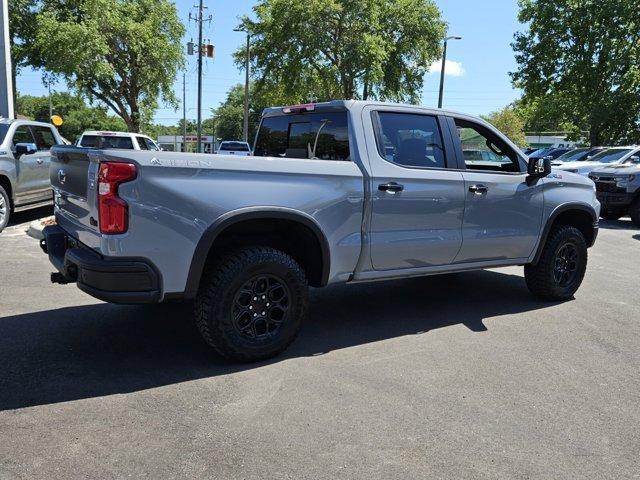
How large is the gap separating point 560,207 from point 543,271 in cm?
66

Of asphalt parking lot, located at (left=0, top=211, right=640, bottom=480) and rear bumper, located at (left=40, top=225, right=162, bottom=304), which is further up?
rear bumper, located at (left=40, top=225, right=162, bottom=304)

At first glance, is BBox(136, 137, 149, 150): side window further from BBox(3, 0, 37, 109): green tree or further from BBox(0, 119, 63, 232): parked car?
BBox(3, 0, 37, 109): green tree

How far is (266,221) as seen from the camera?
4.02m

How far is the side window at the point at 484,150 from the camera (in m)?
5.12

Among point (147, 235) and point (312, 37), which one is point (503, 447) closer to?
point (147, 235)

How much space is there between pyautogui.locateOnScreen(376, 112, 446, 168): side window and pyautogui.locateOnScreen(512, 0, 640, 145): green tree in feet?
79.4

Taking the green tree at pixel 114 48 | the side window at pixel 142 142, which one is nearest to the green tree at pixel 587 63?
the green tree at pixel 114 48

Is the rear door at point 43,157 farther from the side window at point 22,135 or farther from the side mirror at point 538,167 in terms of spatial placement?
the side mirror at point 538,167

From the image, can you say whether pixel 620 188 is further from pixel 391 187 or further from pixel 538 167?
pixel 391 187

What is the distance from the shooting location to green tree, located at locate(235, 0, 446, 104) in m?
26.9

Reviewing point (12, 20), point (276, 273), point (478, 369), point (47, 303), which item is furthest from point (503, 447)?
point (12, 20)

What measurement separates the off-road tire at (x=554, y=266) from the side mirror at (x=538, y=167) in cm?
76

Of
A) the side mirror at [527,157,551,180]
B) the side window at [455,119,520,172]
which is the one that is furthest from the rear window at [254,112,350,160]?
the side mirror at [527,157,551,180]

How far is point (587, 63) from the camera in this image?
26.1m
